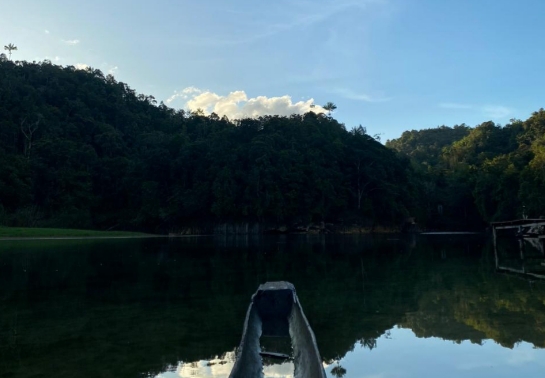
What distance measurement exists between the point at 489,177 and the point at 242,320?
206ft

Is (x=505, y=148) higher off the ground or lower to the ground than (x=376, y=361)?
higher

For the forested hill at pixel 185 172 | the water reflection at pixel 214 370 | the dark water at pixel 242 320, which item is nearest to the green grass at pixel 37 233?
the forested hill at pixel 185 172

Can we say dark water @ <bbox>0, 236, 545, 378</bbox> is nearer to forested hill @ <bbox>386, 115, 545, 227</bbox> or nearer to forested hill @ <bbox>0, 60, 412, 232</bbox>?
forested hill @ <bbox>386, 115, 545, 227</bbox>

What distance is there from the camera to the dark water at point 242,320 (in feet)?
20.7

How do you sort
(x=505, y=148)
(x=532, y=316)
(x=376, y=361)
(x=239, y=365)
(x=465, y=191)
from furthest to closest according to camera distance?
(x=505, y=148) → (x=465, y=191) → (x=532, y=316) → (x=376, y=361) → (x=239, y=365)

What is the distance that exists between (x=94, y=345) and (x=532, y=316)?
324 inches

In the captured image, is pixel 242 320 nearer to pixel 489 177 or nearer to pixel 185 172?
pixel 185 172

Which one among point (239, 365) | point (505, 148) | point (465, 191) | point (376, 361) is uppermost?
point (505, 148)

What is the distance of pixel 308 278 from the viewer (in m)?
14.9

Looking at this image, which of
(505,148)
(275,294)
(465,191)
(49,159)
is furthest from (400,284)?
(505,148)

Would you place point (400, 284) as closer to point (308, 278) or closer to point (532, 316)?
point (308, 278)

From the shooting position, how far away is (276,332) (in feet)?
26.5

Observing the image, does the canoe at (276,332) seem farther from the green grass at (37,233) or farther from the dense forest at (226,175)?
the dense forest at (226,175)

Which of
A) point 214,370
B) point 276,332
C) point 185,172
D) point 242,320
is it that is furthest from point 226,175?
point 214,370
